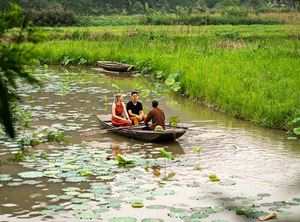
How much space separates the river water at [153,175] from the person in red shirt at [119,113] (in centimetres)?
34

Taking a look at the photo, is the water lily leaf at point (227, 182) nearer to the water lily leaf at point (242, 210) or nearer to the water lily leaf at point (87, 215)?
the water lily leaf at point (242, 210)

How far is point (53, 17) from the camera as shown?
4194 centimetres

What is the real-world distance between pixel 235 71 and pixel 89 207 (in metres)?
11.1

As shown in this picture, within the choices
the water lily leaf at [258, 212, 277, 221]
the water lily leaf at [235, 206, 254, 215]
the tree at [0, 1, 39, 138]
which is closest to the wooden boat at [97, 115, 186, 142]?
the water lily leaf at [235, 206, 254, 215]

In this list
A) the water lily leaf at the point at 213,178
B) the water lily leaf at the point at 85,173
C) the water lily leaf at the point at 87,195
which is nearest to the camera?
the water lily leaf at the point at 87,195

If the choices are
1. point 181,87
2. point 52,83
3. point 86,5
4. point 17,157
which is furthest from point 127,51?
point 86,5

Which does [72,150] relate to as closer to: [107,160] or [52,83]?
[107,160]

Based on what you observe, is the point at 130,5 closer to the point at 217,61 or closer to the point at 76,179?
the point at 217,61

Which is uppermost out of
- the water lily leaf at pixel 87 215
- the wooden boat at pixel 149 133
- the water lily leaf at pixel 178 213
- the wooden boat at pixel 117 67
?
the wooden boat at pixel 117 67

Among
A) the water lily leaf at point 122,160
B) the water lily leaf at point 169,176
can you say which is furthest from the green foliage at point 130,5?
the water lily leaf at point 169,176

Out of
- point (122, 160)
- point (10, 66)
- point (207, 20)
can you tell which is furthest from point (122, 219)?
point (207, 20)

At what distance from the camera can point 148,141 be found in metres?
10.7

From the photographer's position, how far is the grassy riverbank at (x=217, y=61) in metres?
13.0

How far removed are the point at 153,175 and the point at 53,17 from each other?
35584 millimetres
